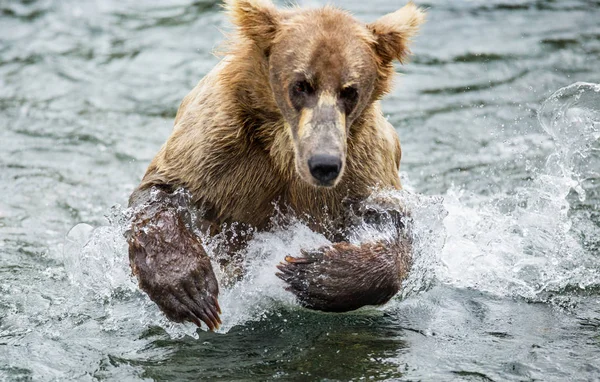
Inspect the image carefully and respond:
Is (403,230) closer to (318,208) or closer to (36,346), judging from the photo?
(318,208)

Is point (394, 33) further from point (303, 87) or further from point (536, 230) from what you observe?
point (536, 230)

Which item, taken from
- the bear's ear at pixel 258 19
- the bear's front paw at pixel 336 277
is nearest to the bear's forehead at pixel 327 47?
the bear's ear at pixel 258 19

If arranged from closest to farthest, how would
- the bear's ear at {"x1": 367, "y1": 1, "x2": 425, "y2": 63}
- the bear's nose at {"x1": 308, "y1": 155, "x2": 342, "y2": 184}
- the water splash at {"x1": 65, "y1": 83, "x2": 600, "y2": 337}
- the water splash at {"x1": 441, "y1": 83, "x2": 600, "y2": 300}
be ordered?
the bear's nose at {"x1": 308, "y1": 155, "x2": 342, "y2": 184}, the bear's ear at {"x1": 367, "y1": 1, "x2": 425, "y2": 63}, the water splash at {"x1": 65, "y1": 83, "x2": 600, "y2": 337}, the water splash at {"x1": 441, "y1": 83, "x2": 600, "y2": 300}

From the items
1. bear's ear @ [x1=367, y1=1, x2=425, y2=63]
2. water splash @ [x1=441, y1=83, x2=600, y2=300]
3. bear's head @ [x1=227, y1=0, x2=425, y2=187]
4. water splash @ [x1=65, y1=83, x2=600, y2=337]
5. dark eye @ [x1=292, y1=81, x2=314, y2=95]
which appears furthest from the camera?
water splash @ [x1=441, y1=83, x2=600, y2=300]

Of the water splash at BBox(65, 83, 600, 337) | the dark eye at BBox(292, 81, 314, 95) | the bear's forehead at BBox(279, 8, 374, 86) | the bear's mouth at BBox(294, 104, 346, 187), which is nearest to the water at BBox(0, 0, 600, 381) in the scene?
the water splash at BBox(65, 83, 600, 337)

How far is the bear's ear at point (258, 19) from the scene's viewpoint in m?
5.20

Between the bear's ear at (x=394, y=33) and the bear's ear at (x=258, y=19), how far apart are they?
559 mm

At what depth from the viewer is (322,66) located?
15.9 ft

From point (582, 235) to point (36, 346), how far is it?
159 inches

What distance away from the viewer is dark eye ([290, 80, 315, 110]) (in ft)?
16.1

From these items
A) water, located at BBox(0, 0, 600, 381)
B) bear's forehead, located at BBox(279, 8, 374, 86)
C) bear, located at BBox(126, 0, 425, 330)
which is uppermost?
bear's forehead, located at BBox(279, 8, 374, 86)

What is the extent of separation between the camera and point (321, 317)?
570cm

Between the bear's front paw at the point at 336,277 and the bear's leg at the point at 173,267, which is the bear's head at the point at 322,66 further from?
the bear's leg at the point at 173,267

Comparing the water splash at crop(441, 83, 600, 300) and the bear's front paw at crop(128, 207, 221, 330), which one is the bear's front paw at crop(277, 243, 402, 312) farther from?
the water splash at crop(441, 83, 600, 300)
